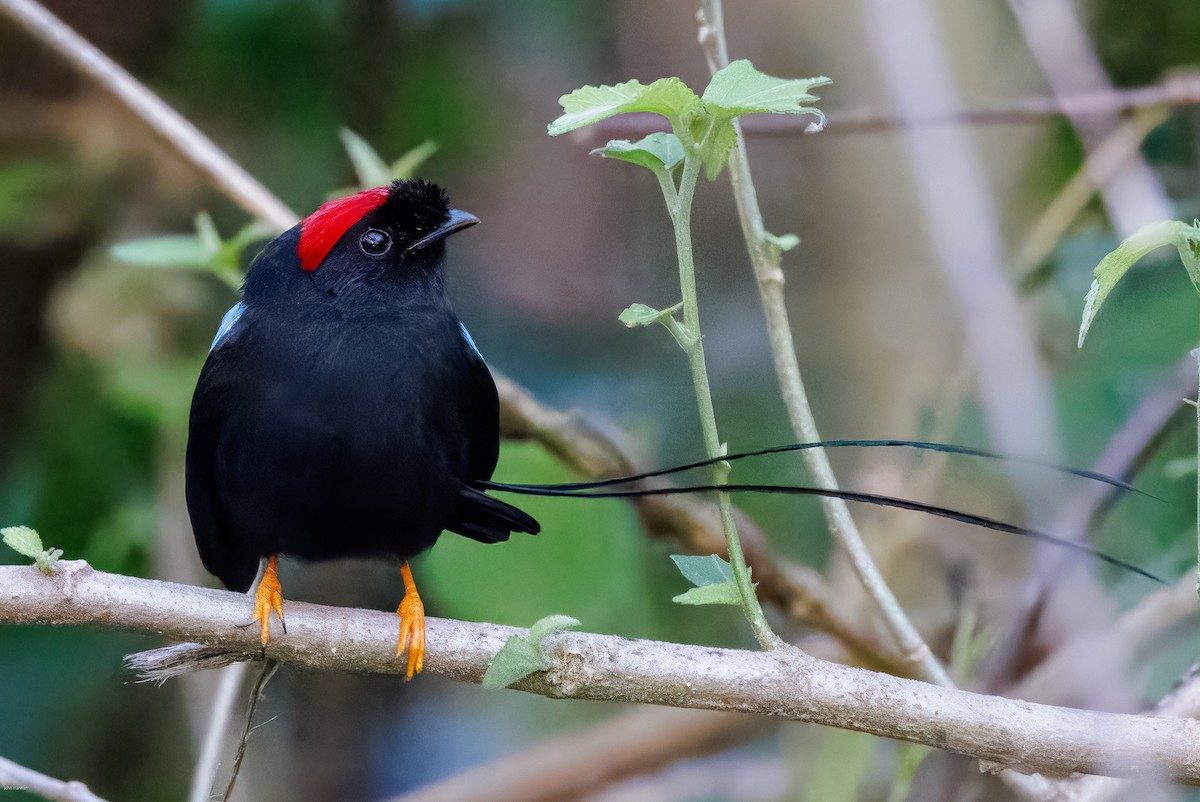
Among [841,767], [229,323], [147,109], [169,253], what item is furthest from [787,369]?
[147,109]

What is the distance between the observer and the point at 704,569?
3.79 feet

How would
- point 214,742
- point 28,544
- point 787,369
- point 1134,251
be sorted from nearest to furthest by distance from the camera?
point 1134,251 → point 28,544 → point 787,369 → point 214,742

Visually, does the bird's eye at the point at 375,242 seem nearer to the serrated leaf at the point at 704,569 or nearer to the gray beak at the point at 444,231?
the gray beak at the point at 444,231

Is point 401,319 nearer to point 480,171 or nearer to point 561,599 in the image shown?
point 561,599

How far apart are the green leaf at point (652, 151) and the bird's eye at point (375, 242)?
28.4 inches

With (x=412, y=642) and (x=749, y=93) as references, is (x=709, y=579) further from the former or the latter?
(x=749, y=93)

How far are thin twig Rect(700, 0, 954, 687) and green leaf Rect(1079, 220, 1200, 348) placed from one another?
1.56ft

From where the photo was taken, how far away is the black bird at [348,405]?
153 centimetres

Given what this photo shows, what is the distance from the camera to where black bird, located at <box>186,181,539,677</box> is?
5.01 feet

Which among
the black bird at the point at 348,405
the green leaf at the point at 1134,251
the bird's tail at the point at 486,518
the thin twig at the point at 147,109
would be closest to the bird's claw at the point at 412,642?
the black bird at the point at 348,405

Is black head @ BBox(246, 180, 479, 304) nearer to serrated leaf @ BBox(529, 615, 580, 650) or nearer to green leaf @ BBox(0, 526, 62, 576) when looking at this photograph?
green leaf @ BBox(0, 526, 62, 576)

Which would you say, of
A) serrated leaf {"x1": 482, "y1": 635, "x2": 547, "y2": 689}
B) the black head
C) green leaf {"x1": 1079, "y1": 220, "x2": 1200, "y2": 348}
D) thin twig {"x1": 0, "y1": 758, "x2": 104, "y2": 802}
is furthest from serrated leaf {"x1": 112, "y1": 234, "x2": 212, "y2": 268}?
green leaf {"x1": 1079, "y1": 220, "x2": 1200, "y2": 348}

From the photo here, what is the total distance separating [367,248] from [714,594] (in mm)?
893

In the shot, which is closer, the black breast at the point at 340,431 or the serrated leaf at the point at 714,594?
the serrated leaf at the point at 714,594
